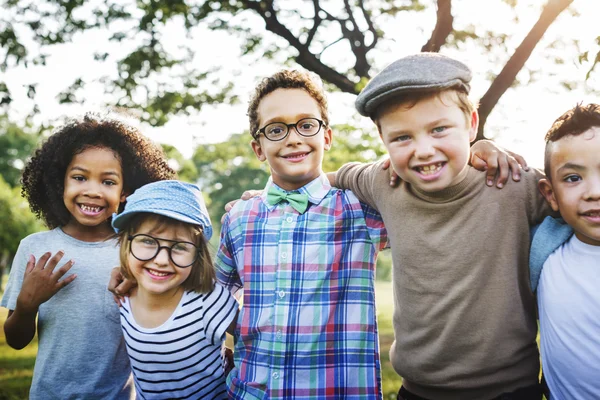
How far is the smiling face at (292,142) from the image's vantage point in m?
2.46

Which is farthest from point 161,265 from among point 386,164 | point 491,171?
point 491,171

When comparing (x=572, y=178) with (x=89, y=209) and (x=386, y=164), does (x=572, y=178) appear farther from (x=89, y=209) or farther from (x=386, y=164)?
(x=89, y=209)

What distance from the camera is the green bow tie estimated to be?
2484mm

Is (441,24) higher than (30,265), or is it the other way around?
(441,24)

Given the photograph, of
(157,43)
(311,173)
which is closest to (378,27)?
(157,43)

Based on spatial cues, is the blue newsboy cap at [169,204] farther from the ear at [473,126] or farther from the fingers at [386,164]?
the ear at [473,126]

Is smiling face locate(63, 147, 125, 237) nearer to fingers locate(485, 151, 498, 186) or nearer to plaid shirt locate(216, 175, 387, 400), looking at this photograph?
plaid shirt locate(216, 175, 387, 400)

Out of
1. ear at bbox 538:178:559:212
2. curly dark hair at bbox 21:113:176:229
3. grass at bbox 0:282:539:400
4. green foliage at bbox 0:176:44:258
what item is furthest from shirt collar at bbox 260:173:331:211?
green foliage at bbox 0:176:44:258

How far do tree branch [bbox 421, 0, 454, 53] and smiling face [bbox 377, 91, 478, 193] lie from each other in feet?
11.0

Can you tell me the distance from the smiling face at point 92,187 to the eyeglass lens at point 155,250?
403 mm

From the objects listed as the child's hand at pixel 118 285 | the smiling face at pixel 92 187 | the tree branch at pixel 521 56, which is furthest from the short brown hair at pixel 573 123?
the tree branch at pixel 521 56

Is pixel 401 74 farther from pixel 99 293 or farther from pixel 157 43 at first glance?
pixel 157 43

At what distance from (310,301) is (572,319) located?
1.06 meters

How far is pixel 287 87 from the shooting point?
2.57 metres
